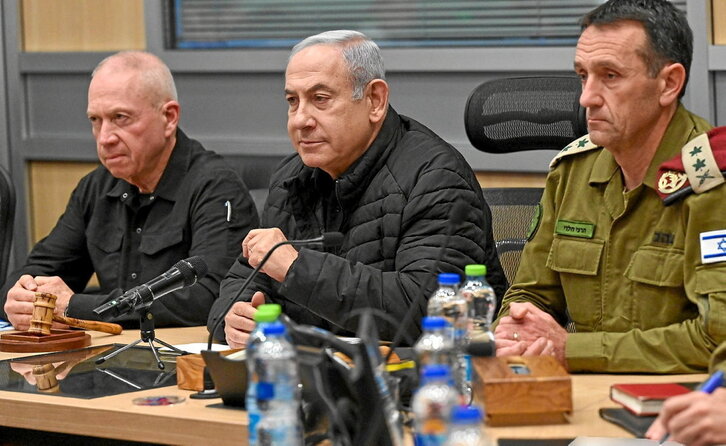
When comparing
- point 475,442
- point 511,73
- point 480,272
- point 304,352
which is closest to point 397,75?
point 511,73

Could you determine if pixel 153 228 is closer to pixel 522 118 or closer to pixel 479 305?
pixel 522 118

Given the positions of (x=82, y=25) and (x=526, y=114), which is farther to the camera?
(x=82, y=25)

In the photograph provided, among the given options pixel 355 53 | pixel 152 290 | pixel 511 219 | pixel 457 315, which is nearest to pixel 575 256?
pixel 511 219

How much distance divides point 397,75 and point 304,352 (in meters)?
2.66

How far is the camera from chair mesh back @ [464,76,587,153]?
2.94 m

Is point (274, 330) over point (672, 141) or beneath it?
beneath

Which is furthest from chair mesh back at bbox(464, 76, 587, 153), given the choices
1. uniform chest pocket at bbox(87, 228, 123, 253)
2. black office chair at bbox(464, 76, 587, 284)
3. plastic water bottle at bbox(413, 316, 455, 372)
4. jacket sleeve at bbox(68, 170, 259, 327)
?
plastic water bottle at bbox(413, 316, 455, 372)

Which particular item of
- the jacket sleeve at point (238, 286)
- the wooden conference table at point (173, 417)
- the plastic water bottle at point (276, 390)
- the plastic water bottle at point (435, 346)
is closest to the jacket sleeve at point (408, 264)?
the jacket sleeve at point (238, 286)

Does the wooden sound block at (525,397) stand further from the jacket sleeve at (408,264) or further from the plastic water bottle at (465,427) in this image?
the jacket sleeve at (408,264)

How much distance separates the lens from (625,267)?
2541 millimetres

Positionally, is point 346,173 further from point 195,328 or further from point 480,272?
point 480,272

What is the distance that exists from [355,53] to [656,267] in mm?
989

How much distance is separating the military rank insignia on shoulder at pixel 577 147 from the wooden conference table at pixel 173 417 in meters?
0.59

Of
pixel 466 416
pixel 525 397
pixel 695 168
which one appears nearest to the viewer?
pixel 466 416
